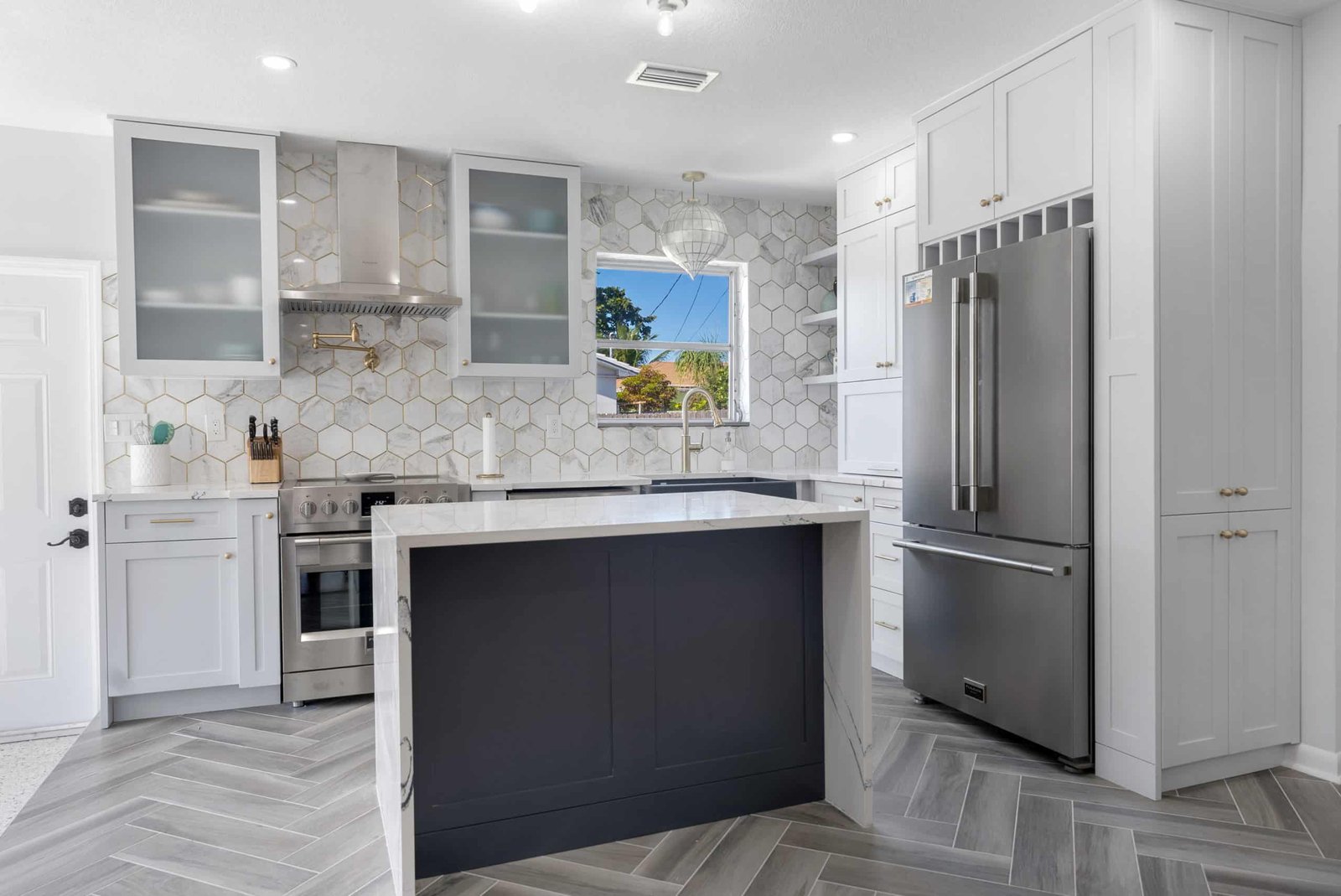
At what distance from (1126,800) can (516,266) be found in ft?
11.1

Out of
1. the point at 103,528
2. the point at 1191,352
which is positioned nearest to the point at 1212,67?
the point at 1191,352

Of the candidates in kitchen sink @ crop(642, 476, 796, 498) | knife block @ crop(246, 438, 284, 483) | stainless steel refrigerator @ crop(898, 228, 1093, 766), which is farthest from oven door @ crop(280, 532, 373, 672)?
stainless steel refrigerator @ crop(898, 228, 1093, 766)

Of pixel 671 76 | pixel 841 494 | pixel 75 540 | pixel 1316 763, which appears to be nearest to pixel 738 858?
pixel 1316 763

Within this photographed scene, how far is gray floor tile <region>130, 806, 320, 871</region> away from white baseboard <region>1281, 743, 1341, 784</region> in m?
3.11

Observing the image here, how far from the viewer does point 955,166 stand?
3.34 m

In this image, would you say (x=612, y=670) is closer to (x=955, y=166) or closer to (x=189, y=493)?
(x=189, y=493)

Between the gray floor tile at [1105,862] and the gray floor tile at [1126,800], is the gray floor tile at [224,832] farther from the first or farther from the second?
the gray floor tile at [1126,800]

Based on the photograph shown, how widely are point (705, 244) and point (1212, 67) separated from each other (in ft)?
6.56

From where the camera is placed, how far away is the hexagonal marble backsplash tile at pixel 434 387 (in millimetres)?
3980

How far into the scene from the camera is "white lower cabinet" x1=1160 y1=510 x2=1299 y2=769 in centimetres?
256

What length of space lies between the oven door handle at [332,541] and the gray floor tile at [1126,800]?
2738 millimetres

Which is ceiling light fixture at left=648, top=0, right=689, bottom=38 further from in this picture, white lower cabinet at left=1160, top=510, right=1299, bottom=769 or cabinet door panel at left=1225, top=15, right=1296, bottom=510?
white lower cabinet at left=1160, top=510, right=1299, bottom=769

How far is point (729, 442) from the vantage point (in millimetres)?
4949

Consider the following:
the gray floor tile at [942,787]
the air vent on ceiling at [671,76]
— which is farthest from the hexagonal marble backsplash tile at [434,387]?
the gray floor tile at [942,787]
